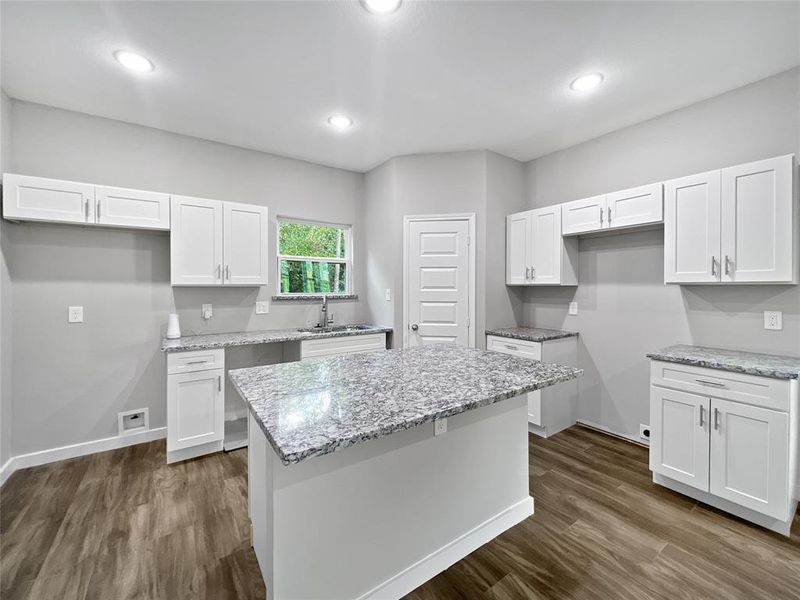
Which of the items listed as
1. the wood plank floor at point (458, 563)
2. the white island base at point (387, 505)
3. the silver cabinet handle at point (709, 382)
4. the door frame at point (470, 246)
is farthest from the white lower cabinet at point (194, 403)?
the silver cabinet handle at point (709, 382)

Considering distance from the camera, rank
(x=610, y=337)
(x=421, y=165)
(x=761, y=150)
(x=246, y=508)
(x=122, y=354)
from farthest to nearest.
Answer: (x=421, y=165) < (x=610, y=337) < (x=122, y=354) < (x=761, y=150) < (x=246, y=508)

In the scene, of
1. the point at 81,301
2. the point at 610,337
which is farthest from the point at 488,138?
the point at 81,301

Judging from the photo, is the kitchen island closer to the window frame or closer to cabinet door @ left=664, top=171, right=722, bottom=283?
cabinet door @ left=664, top=171, right=722, bottom=283

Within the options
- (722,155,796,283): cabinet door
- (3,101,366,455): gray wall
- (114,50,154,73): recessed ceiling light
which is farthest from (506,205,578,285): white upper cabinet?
(114,50,154,73): recessed ceiling light

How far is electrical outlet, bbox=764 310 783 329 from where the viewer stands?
2.34 m

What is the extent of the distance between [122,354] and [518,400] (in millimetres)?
3234

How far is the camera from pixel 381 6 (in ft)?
5.85

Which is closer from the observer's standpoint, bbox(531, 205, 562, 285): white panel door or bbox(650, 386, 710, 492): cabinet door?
Answer: bbox(650, 386, 710, 492): cabinet door

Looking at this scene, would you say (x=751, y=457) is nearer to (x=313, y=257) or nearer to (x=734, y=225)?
(x=734, y=225)

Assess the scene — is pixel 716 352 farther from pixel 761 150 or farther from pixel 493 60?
pixel 493 60

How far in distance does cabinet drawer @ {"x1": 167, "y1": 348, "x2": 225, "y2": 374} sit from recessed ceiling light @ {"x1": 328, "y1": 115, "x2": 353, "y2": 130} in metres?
2.15

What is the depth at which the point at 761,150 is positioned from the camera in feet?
7.91

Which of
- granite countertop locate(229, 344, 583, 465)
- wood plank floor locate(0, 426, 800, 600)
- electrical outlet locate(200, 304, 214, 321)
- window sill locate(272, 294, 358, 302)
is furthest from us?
window sill locate(272, 294, 358, 302)

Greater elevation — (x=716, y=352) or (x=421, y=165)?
(x=421, y=165)
